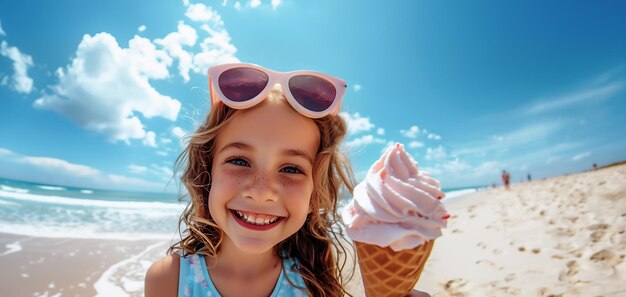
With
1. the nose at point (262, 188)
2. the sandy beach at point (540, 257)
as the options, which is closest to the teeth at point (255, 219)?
the nose at point (262, 188)

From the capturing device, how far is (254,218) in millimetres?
1625

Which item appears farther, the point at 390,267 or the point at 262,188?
the point at 262,188

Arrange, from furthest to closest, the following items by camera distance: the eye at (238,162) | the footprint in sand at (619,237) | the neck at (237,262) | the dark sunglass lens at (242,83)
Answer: the footprint in sand at (619,237)
the neck at (237,262)
the dark sunglass lens at (242,83)
the eye at (238,162)

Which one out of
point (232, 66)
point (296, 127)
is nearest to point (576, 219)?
point (296, 127)

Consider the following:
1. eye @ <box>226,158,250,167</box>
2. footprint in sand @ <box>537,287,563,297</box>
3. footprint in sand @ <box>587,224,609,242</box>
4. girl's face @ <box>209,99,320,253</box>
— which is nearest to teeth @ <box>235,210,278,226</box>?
girl's face @ <box>209,99,320,253</box>

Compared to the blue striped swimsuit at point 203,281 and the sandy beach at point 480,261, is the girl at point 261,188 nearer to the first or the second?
the blue striped swimsuit at point 203,281

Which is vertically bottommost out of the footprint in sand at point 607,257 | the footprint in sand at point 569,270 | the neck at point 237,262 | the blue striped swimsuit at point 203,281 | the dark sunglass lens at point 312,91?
the footprint in sand at point 569,270

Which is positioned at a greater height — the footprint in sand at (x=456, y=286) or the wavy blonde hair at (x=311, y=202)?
the wavy blonde hair at (x=311, y=202)

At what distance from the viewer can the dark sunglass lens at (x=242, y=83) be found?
1.77 metres

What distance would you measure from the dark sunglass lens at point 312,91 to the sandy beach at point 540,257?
2.81 metres

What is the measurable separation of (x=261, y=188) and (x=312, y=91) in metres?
0.70

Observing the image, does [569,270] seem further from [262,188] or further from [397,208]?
[262,188]

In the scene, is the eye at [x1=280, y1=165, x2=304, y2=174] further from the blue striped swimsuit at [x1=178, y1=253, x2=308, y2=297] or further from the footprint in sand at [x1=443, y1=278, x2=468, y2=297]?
the footprint in sand at [x1=443, y1=278, x2=468, y2=297]

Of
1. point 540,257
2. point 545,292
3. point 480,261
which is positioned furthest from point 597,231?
point 545,292
